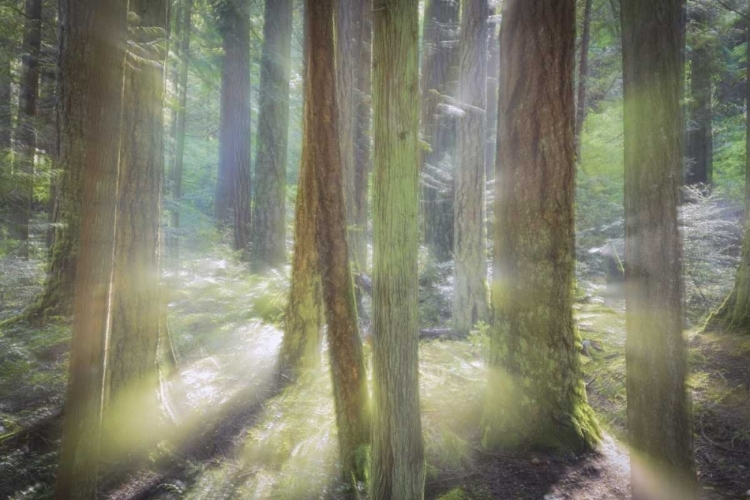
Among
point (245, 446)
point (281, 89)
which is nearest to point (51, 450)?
point (245, 446)

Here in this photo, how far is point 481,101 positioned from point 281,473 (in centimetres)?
715

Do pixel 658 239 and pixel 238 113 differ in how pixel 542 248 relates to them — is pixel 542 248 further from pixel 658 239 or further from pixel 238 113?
pixel 238 113

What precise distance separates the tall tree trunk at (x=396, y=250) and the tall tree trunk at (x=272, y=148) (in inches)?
377

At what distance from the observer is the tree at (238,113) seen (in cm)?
1341

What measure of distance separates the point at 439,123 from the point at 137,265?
9680mm

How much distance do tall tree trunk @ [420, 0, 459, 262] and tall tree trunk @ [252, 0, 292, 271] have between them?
399 cm

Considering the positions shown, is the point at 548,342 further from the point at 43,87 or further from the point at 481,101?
the point at 43,87

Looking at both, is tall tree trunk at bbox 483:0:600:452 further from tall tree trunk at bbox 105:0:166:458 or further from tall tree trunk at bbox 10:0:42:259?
tall tree trunk at bbox 10:0:42:259

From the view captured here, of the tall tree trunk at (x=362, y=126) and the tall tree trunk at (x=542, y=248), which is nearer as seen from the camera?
the tall tree trunk at (x=542, y=248)

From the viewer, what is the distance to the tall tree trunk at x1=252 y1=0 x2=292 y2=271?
11.9 m

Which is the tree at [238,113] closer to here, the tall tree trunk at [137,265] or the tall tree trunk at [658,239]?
the tall tree trunk at [137,265]

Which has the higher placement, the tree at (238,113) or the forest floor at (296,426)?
the tree at (238,113)

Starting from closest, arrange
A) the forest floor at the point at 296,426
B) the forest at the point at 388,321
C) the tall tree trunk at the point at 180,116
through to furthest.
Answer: the forest at the point at 388,321
the forest floor at the point at 296,426
the tall tree trunk at the point at 180,116

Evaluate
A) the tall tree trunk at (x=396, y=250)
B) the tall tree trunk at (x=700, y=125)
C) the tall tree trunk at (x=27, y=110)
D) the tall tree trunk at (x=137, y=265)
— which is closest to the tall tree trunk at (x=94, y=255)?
the tall tree trunk at (x=137, y=265)
